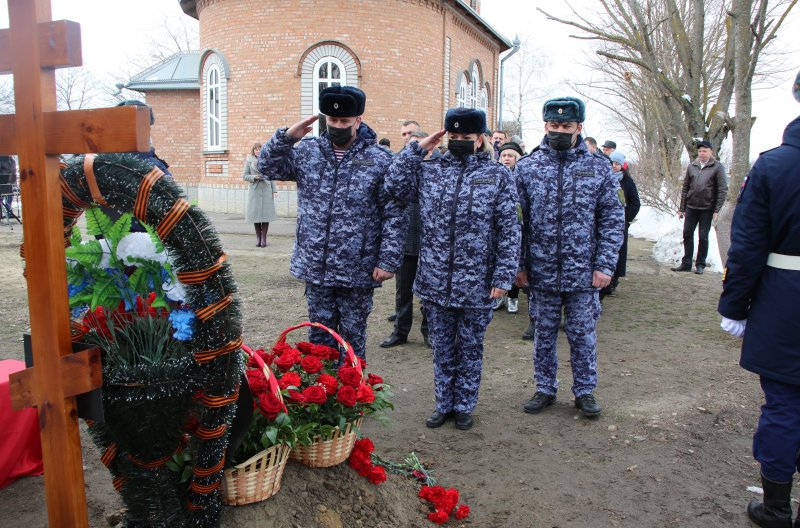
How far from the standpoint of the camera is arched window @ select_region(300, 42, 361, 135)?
1709 cm

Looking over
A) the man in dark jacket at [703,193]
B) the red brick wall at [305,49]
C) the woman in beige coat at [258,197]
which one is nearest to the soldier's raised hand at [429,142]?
the man in dark jacket at [703,193]

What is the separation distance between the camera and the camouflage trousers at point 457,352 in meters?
4.25

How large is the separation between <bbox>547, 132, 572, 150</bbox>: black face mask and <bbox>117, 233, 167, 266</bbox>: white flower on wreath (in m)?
2.90

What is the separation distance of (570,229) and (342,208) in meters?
1.62

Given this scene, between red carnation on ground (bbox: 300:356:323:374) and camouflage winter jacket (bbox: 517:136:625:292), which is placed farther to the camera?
camouflage winter jacket (bbox: 517:136:625:292)

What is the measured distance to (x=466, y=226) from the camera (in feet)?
13.5

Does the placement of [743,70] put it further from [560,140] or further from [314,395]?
[314,395]

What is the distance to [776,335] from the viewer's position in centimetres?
316

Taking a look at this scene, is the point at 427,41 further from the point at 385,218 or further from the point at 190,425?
the point at 190,425

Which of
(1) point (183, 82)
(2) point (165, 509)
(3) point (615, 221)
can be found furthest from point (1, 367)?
(1) point (183, 82)

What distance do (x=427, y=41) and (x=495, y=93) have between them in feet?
25.8

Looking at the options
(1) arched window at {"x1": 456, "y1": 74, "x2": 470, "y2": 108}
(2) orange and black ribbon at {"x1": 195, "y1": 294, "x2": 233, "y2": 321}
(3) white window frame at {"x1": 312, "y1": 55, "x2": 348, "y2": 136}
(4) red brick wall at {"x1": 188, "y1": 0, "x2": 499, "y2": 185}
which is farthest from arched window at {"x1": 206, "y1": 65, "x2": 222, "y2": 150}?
(2) orange and black ribbon at {"x1": 195, "y1": 294, "x2": 233, "y2": 321}

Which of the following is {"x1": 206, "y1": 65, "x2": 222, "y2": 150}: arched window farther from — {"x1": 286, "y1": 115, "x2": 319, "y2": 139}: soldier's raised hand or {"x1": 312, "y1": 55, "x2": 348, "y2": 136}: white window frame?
{"x1": 286, "y1": 115, "x2": 319, "y2": 139}: soldier's raised hand

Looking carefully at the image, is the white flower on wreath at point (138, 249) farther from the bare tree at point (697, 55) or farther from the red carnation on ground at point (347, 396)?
the bare tree at point (697, 55)
